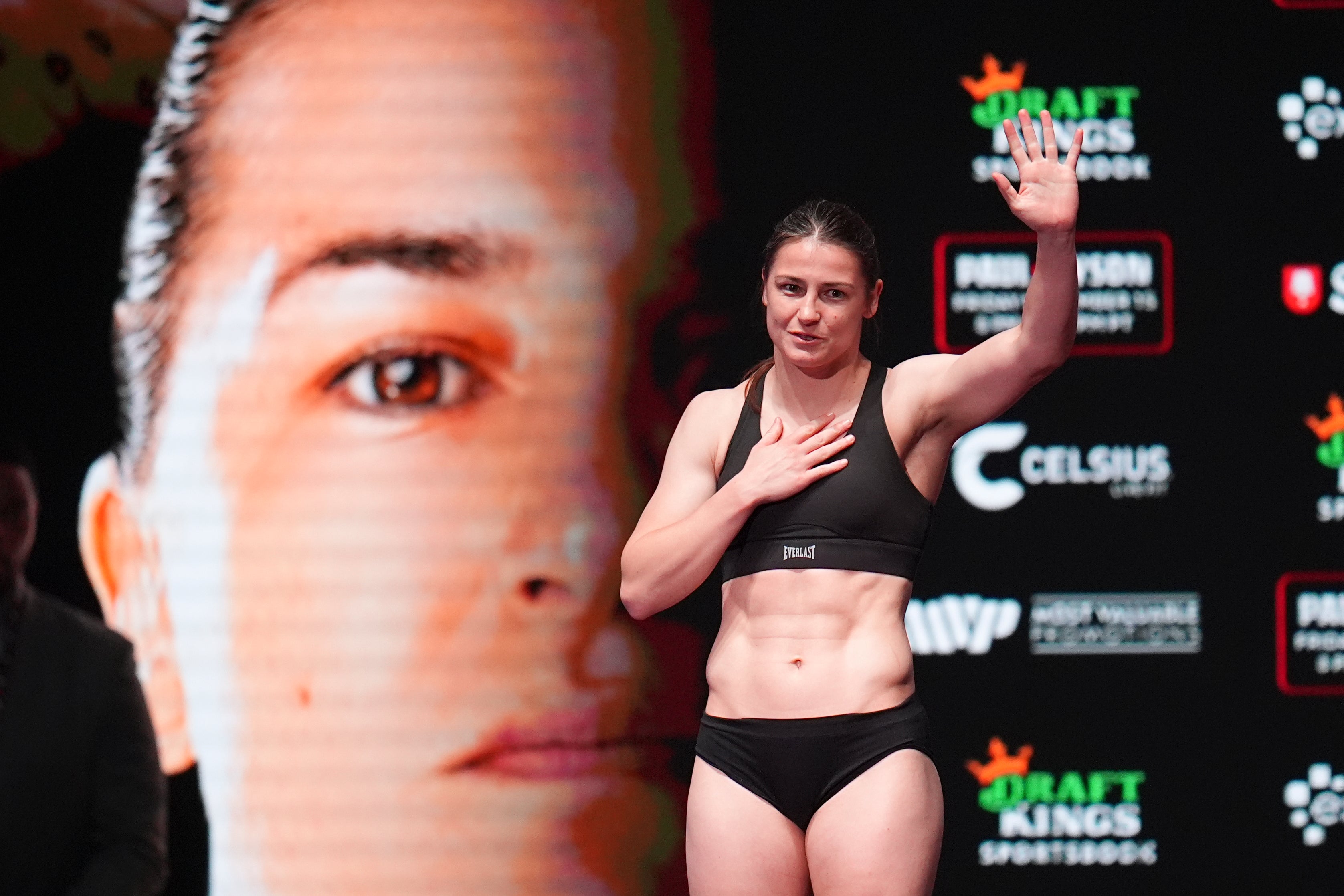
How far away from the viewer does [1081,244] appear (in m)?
3.62

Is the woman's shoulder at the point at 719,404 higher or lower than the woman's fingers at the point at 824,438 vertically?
higher

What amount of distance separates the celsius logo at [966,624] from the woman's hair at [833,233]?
4.85ft

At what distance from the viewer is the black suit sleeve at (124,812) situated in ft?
7.88

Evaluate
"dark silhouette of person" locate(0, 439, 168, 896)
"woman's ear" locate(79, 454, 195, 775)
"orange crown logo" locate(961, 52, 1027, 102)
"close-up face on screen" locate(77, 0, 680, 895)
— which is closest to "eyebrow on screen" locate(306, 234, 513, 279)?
"close-up face on screen" locate(77, 0, 680, 895)

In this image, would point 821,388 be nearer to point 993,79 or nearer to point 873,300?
point 873,300

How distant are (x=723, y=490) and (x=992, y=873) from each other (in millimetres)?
1826

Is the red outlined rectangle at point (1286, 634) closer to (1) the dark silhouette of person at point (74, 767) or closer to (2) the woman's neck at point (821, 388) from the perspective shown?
(2) the woman's neck at point (821, 388)

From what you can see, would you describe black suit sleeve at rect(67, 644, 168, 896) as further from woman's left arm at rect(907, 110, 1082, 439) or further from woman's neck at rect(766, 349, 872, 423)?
woman's left arm at rect(907, 110, 1082, 439)

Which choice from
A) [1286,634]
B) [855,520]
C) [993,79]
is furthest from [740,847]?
[993,79]

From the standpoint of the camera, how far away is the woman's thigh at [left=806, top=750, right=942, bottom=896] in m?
2.17

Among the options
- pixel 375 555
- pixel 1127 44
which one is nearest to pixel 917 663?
pixel 375 555

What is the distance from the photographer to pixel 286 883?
3715 mm

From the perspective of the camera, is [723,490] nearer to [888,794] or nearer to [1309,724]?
[888,794]

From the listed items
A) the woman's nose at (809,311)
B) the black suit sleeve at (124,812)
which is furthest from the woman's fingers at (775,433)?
the black suit sleeve at (124,812)
